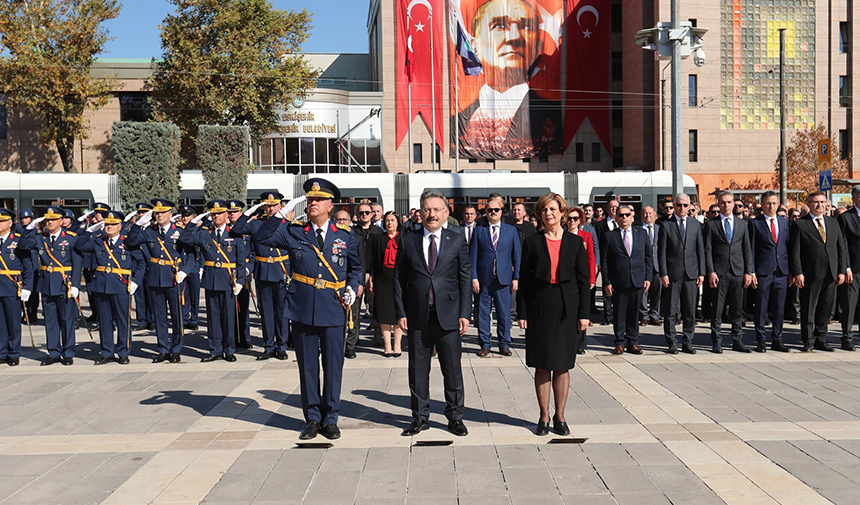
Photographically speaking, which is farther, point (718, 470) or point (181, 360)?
point (181, 360)

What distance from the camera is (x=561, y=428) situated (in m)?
5.95

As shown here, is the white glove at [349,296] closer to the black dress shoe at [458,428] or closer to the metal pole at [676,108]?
the black dress shoe at [458,428]

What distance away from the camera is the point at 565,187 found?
27156 mm

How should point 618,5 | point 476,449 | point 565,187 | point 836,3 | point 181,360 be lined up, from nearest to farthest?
1. point 476,449
2. point 181,360
3. point 565,187
4. point 836,3
5. point 618,5

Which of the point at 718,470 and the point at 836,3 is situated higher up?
the point at 836,3

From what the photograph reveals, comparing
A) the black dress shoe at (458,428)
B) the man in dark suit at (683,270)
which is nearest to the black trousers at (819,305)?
the man in dark suit at (683,270)

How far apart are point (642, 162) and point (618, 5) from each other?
443 inches

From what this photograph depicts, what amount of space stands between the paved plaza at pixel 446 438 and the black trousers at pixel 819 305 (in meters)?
0.70

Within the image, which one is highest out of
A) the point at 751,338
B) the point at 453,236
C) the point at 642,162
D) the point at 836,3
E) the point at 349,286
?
the point at 836,3

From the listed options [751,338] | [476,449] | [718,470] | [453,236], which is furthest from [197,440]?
[751,338]

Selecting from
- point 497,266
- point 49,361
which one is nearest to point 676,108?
point 497,266

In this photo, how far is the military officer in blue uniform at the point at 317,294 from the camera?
6.13 m

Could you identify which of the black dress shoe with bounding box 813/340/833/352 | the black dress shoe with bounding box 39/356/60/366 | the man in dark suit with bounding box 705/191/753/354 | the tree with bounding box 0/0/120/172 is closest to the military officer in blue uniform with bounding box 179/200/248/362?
the black dress shoe with bounding box 39/356/60/366

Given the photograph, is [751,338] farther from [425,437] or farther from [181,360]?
[181,360]
